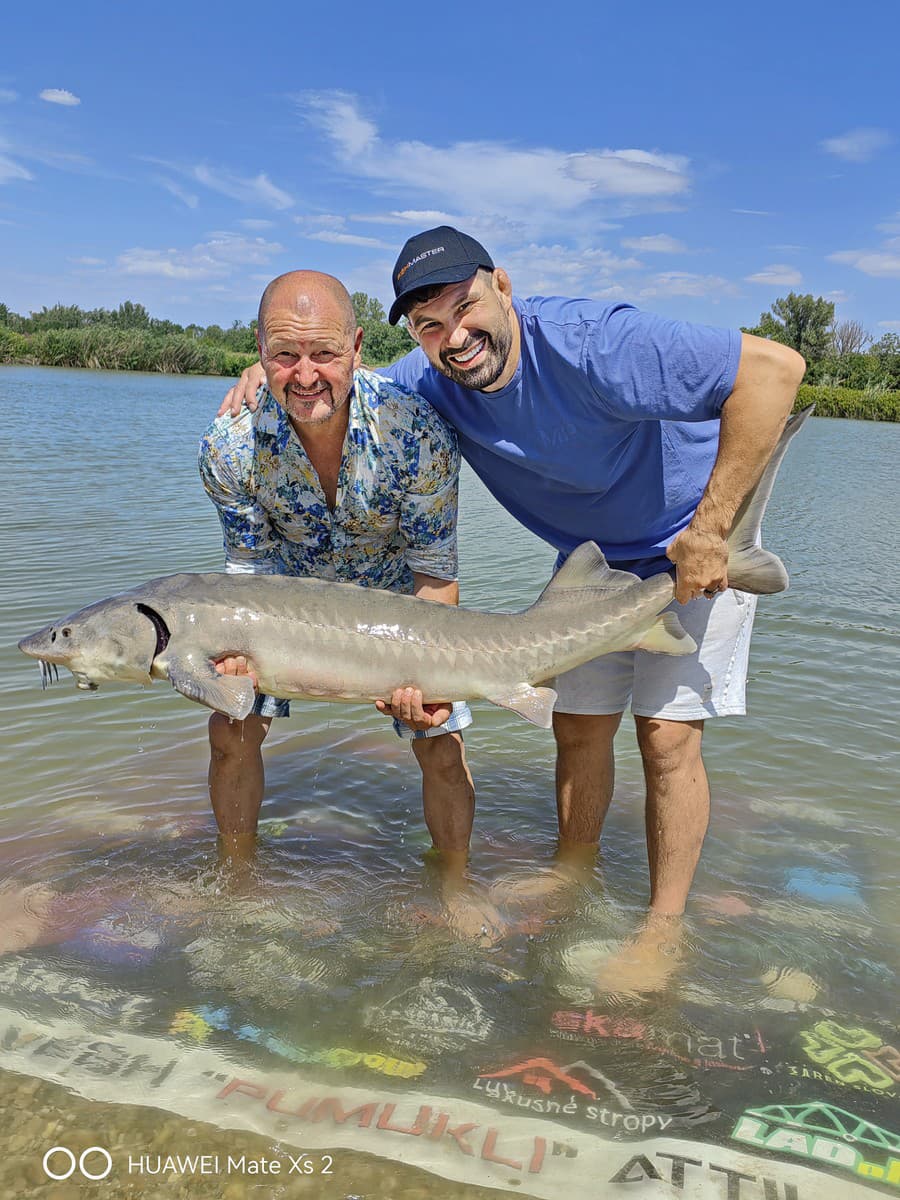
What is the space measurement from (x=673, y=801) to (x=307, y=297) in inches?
99.8

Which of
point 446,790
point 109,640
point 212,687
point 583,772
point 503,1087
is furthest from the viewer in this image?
point 583,772

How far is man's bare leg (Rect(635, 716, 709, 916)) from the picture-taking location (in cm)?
410

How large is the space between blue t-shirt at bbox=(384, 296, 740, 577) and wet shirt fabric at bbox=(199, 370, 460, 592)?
210 mm

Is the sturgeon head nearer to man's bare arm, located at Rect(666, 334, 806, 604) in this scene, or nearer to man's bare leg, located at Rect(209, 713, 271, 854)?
man's bare leg, located at Rect(209, 713, 271, 854)

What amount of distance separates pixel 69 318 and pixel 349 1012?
114 metres

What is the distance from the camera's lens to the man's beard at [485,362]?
3637mm

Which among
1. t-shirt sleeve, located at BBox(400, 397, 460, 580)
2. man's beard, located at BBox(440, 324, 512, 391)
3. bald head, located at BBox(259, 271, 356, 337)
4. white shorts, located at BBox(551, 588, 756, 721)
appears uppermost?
bald head, located at BBox(259, 271, 356, 337)

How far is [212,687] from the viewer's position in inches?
148

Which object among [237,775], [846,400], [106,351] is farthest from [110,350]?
[237,775]

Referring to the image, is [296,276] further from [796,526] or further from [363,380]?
[796,526]

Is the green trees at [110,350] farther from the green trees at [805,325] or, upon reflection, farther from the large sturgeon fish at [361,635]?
the large sturgeon fish at [361,635]

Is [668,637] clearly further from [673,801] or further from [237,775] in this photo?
[237,775]

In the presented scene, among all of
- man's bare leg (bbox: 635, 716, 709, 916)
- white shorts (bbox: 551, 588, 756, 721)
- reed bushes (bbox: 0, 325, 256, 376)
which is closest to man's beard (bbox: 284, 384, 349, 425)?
white shorts (bbox: 551, 588, 756, 721)

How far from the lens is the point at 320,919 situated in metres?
4.37
